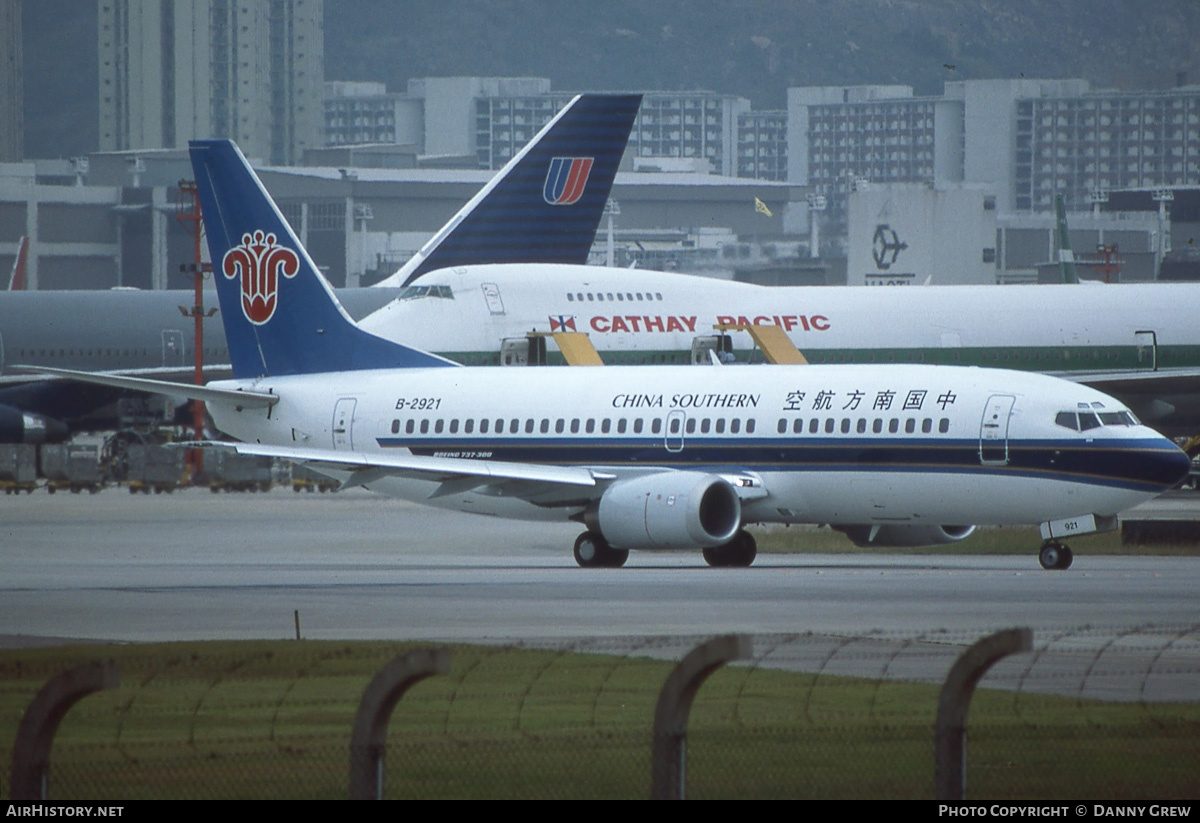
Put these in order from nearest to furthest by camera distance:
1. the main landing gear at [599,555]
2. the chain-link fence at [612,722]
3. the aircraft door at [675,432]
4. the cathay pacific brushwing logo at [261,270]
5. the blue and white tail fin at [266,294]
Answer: the chain-link fence at [612,722]
the main landing gear at [599,555]
the aircraft door at [675,432]
the blue and white tail fin at [266,294]
the cathay pacific brushwing logo at [261,270]

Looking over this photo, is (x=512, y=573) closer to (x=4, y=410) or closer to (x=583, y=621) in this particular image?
(x=583, y=621)

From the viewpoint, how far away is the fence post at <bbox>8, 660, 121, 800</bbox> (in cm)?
860

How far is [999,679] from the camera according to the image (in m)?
16.8

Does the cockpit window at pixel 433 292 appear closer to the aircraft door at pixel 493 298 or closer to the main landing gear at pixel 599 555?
the aircraft door at pixel 493 298

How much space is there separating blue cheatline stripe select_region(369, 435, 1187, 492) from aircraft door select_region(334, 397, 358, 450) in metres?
2.93

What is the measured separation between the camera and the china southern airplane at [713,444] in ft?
102

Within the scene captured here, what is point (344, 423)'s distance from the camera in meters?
37.3

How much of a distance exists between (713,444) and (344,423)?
7444mm

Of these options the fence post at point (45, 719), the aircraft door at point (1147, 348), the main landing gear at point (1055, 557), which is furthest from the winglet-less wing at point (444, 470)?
the aircraft door at point (1147, 348)

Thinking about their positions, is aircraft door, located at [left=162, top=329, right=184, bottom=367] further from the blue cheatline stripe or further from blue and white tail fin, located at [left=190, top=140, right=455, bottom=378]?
the blue cheatline stripe

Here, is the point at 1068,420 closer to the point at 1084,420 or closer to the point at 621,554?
the point at 1084,420

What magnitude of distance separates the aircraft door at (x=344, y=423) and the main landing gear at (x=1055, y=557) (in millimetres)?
12635

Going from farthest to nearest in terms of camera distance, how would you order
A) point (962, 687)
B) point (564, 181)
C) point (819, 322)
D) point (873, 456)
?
point (564, 181) → point (819, 322) → point (873, 456) → point (962, 687)

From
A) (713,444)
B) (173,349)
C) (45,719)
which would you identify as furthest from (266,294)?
(173,349)
